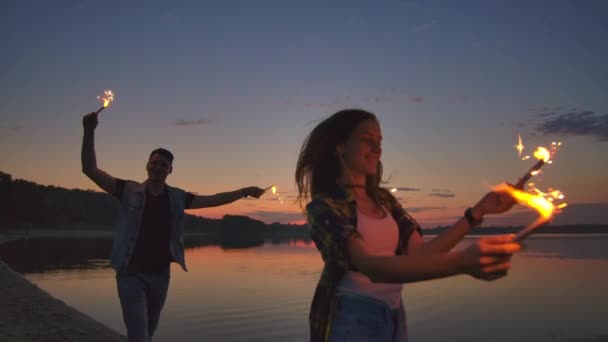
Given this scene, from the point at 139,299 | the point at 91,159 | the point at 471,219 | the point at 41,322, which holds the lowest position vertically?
the point at 41,322

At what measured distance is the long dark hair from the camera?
9.73 ft

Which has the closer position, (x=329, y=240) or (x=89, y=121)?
(x=329, y=240)

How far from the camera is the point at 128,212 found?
20.6ft

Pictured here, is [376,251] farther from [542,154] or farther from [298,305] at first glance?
[298,305]

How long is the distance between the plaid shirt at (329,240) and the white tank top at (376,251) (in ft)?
0.16

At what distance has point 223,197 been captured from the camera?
7223mm

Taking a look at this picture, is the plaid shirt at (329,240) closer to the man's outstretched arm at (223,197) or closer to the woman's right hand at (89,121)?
the woman's right hand at (89,121)

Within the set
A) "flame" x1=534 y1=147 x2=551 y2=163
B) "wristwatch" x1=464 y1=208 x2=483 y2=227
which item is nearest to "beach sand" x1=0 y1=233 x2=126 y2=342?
"wristwatch" x1=464 y1=208 x2=483 y2=227

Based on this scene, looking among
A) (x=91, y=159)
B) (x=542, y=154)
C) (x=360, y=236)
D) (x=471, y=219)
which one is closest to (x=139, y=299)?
(x=91, y=159)

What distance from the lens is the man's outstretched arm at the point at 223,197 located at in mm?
7102

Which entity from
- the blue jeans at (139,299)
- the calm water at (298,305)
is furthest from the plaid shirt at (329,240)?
the calm water at (298,305)

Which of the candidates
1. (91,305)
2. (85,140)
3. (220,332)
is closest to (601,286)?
(220,332)

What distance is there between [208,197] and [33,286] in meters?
13.0

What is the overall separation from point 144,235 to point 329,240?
4372mm
